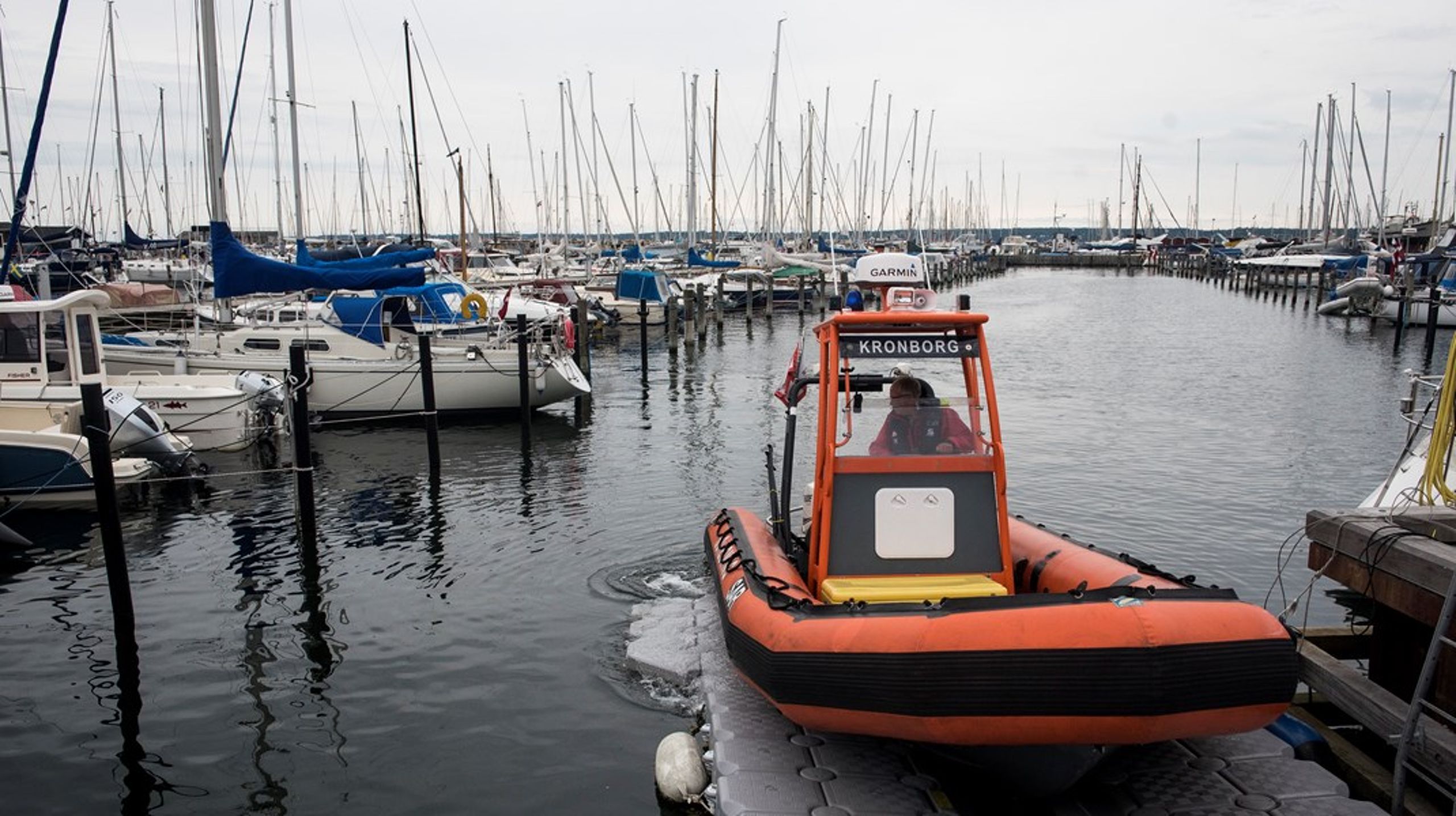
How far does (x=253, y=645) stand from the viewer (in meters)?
9.23

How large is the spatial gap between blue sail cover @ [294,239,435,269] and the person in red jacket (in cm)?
1547

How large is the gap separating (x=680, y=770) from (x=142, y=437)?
11.1 meters

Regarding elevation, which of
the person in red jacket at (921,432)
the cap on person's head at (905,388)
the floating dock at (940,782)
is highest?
the cap on person's head at (905,388)

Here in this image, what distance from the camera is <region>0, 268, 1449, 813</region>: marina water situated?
716cm

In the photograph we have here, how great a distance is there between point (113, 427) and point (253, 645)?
6652 mm

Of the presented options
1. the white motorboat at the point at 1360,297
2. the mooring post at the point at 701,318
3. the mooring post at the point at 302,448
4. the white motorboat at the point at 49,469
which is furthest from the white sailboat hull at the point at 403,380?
the white motorboat at the point at 1360,297

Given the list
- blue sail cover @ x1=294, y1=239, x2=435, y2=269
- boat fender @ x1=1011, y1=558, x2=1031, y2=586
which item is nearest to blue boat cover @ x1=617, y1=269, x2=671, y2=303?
blue sail cover @ x1=294, y1=239, x2=435, y2=269

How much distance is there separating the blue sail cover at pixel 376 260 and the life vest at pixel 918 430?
15.5 m

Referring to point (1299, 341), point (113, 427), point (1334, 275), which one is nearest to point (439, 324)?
point (113, 427)

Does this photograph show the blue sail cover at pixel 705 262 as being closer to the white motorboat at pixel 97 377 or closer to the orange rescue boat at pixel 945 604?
the white motorboat at pixel 97 377

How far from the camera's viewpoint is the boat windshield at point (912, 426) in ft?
23.3

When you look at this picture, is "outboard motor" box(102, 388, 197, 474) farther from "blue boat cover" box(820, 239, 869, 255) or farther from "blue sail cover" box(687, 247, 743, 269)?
"blue boat cover" box(820, 239, 869, 255)

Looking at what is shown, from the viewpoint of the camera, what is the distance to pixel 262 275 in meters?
18.2

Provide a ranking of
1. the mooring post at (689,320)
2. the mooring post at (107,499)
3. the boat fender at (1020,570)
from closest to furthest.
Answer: the boat fender at (1020,570)
the mooring post at (107,499)
the mooring post at (689,320)
